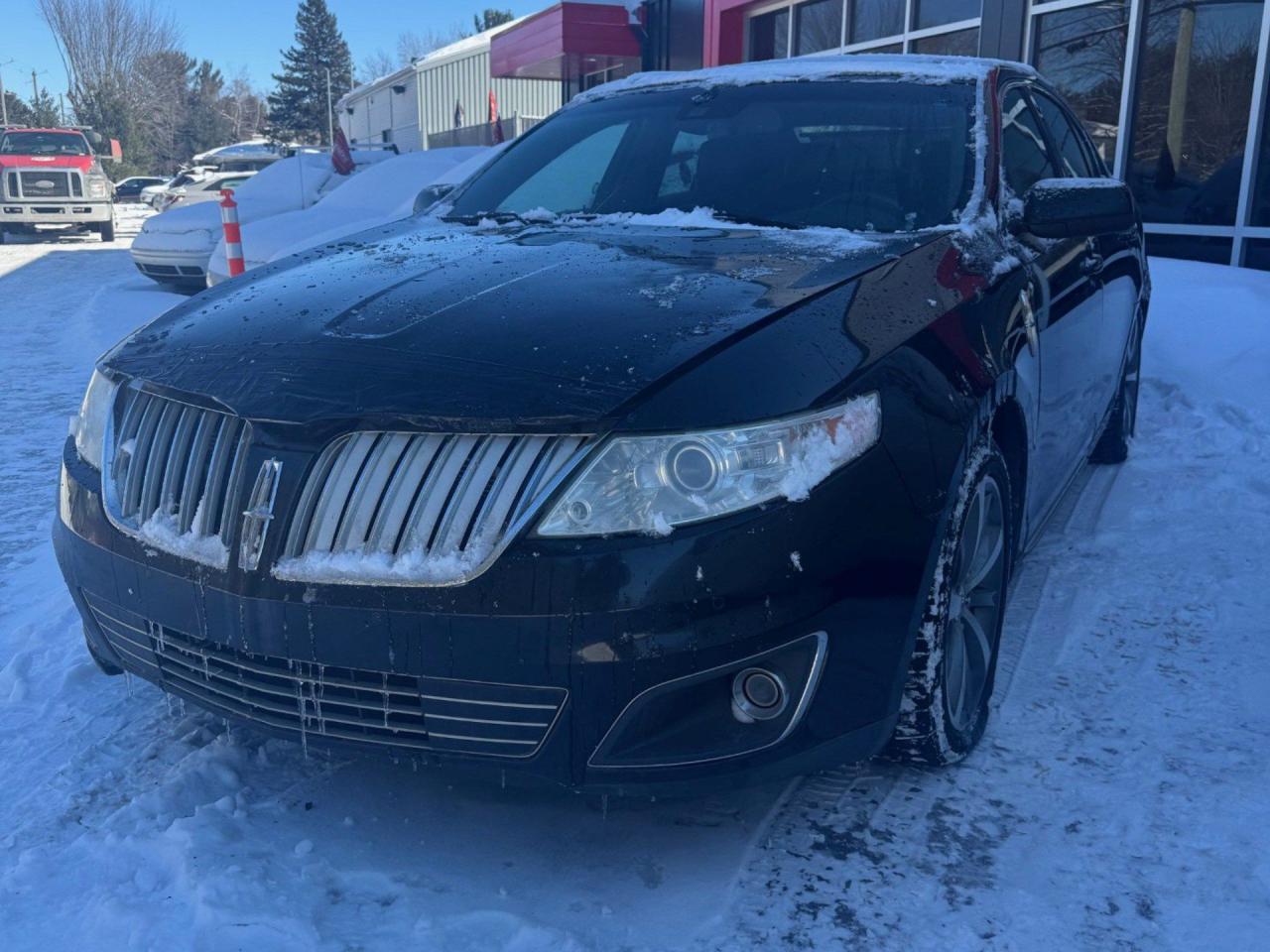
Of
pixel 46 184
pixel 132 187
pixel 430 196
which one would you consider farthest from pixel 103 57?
pixel 430 196

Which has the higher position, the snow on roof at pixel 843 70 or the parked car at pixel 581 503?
the snow on roof at pixel 843 70

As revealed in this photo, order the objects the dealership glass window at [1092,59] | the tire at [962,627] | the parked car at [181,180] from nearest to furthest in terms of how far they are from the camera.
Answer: the tire at [962,627]
the dealership glass window at [1092,59]
the parked car at [181,180]

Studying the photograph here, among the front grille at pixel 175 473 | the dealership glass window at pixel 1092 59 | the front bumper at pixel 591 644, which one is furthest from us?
the dealership glass window at pixel 1092 59

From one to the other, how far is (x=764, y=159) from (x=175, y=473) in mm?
1913

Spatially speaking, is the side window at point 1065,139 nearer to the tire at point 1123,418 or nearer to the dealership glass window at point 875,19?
the tire at point 1123,418

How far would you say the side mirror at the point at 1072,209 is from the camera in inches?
117

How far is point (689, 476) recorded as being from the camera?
6.51 feet

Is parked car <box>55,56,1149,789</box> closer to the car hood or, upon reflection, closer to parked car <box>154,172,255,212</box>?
the car hood

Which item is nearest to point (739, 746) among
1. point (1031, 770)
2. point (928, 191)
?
point (1031, 770)

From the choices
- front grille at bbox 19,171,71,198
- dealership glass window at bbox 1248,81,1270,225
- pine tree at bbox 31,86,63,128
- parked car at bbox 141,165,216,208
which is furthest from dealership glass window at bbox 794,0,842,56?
pine tree at bbox 31,86,63,128

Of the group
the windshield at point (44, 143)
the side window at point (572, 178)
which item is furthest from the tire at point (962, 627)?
the windshield at point (44, 143)

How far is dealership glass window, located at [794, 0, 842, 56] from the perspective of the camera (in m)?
13.7

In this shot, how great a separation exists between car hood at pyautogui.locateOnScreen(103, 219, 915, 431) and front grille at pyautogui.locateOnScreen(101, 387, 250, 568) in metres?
0.06

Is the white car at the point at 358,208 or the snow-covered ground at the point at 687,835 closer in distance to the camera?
the snow-covered ground at the point at 687,835
